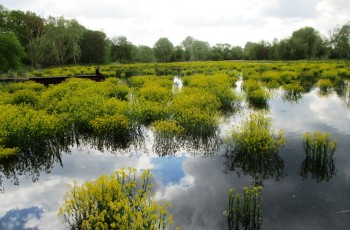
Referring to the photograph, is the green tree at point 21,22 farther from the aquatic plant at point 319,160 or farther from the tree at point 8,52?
the aquatic plant at point 319,160

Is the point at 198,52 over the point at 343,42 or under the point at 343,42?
under

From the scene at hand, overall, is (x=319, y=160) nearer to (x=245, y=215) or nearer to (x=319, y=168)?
(x=319, y=168)

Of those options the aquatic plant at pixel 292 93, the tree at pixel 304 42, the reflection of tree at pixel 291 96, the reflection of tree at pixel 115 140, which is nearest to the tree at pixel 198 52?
the tree at pixel 304 42

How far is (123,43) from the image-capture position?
105875mm

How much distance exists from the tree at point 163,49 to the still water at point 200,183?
10425 cm

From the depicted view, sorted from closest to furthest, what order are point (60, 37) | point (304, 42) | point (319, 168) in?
point (319, 168), point (60, 37), point (304, 42)

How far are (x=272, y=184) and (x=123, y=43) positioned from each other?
10304 centimetres

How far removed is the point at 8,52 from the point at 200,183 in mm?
39667

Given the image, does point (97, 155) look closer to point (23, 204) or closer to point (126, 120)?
point (126, 120)

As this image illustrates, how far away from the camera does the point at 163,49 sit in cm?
11600

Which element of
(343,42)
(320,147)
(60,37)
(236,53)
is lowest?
(320,147)

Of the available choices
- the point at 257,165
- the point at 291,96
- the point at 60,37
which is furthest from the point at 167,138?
the point at 60,37

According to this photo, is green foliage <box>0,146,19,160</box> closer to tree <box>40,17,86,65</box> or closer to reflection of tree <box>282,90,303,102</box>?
reflection of tree <box>282,90,303,102</box>

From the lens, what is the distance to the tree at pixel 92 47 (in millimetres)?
93000
